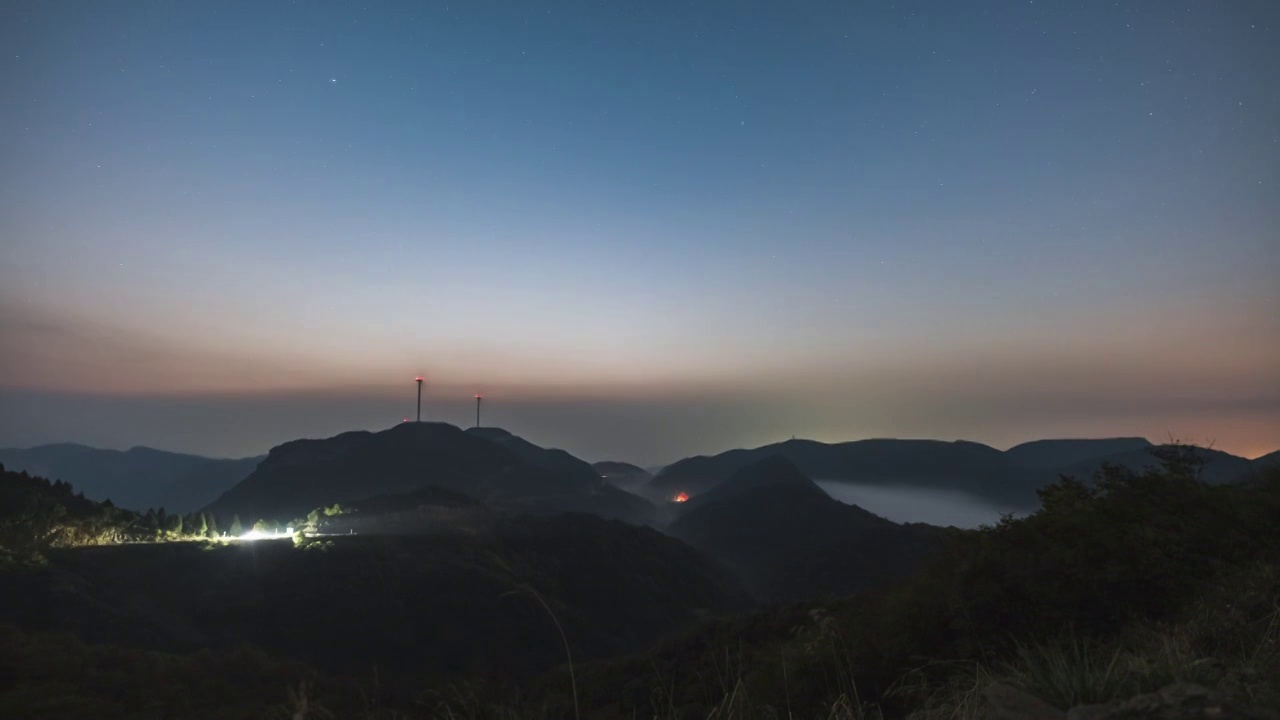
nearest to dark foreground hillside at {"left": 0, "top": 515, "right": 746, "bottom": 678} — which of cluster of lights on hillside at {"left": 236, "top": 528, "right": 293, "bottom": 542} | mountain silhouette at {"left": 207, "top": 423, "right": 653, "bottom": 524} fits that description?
cluster of lights on hillside at {"left": 236, "top": 528, "right": 293, "bottom": 542}

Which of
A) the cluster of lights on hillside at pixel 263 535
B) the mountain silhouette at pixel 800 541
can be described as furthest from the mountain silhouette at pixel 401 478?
the cluster of lights on hillside at pixel 263 535

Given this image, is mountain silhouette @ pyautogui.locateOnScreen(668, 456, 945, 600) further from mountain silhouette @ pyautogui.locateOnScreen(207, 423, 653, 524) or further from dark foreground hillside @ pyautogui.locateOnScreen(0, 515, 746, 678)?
mountain silhouette @ pyautogui.locateOnScreen(207, 423, 653, 524)

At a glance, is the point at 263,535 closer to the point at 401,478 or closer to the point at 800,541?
the point at 800,541

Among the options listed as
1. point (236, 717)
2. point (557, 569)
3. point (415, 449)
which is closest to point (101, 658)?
point (236, 717)

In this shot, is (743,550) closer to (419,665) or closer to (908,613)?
(419,665)

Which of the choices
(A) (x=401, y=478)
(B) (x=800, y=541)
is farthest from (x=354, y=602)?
(A) (x=401, y=478)

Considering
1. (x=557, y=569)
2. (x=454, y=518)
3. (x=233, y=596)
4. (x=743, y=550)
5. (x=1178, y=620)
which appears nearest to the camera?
(x=1178, y=620)
